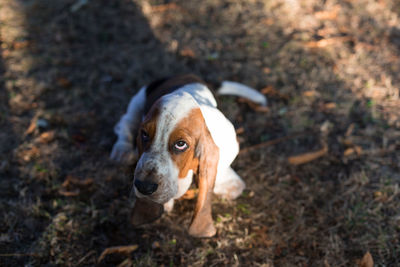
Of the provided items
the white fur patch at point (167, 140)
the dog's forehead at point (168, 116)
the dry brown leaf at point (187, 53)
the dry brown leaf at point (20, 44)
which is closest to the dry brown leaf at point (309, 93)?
the dry brown leaf at point (187, 53)

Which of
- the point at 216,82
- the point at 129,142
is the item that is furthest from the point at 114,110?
the point at 216,82

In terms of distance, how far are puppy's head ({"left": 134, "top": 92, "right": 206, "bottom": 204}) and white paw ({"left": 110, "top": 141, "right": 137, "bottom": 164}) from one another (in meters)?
1.08

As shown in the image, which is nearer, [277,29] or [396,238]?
[396,238]

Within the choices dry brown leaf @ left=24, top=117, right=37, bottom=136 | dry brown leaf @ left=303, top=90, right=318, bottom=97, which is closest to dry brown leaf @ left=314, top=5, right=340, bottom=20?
dry brown leaf @ left=303, top=90, right=318, bottom=97

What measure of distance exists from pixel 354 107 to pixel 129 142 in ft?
8.36

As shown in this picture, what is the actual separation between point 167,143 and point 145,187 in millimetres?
305

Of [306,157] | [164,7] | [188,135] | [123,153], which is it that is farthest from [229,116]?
[164,7]

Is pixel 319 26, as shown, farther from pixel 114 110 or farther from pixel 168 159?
pixel 168 159

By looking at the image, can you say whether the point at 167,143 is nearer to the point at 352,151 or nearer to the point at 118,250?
the point at 118,250

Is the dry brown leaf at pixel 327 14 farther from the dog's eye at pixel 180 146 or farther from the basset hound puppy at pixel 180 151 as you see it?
the dog's eye at pixel 180 146

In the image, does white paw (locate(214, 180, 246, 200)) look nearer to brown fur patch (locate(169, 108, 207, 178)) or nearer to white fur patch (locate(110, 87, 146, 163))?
brown fur patch (locate(169, 108, 207, 178))

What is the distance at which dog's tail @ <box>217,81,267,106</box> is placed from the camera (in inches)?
142

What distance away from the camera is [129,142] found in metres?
3.25

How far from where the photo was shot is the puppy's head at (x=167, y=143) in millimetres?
2025
